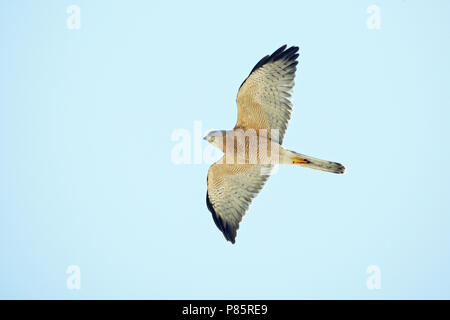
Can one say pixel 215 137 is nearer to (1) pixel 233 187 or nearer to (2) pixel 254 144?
(2) pixel 254 144

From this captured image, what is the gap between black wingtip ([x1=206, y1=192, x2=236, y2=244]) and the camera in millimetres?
9859

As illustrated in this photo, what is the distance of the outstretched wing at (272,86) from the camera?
9484 millimetres

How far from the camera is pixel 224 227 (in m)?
9.98

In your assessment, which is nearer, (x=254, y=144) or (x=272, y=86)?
(x=272, y=86)

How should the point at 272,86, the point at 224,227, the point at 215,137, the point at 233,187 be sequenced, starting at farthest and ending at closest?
the point at 233,187
the point at 224,227
the point at 215,137
the point at 272,86

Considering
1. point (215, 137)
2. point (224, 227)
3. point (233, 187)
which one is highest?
point (215, 137)

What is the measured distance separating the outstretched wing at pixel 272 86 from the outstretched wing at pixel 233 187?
978 mm

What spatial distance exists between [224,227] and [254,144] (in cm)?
146

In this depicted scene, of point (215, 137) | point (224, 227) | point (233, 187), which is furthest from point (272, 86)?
point (224, 227)

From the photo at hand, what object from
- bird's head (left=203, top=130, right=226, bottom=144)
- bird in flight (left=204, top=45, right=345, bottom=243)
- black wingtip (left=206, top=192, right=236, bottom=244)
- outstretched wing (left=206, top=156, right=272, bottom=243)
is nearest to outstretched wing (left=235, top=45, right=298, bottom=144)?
bird in flight (left=204, top=45, right=345, bottom=243)

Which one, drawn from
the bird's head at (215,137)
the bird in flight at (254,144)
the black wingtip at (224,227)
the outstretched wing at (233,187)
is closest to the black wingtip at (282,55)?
the bird in flight at (254,144)

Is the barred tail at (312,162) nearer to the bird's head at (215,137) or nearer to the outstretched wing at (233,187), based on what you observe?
the outstretched wing at (233,187)
